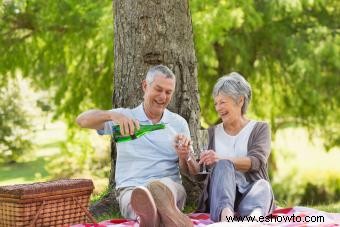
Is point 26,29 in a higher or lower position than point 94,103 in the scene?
higher

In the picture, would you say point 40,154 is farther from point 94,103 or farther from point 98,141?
point 94,103

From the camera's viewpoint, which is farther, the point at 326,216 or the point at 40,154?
the point at 40,154

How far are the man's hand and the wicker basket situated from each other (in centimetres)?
42

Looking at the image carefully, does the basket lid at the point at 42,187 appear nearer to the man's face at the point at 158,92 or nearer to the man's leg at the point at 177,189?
the man's leg at the point at 177,189

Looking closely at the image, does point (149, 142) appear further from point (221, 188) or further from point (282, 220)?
point (282, 220)

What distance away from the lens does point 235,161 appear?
4.21 meters

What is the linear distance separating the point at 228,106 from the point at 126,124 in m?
0.70

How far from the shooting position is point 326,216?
4312mm

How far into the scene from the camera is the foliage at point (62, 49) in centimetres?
1116

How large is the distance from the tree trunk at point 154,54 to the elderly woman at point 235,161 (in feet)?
2.30

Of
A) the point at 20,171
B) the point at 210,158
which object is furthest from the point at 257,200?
the point at 20,171

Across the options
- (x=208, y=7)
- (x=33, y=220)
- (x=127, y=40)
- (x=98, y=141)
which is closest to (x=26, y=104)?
(x=98, y=141)

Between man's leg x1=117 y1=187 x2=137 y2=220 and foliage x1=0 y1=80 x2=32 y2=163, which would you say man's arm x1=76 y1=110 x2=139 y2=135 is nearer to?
man's leg x1=117 y1=187 x2=137 y2=220

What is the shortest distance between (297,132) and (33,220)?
10.1 metres
